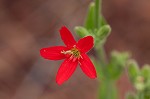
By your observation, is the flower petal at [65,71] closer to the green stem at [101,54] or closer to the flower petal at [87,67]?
the flower petal at [87,67]

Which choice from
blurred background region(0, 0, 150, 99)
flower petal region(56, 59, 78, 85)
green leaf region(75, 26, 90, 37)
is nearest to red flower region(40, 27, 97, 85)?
flower petal region(56, 59, 78, 85)

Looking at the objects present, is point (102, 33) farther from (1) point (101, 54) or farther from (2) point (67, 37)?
(1) point (101, 54)

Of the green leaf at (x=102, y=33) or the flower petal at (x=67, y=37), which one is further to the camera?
the green leaf at (x=102, y=33)

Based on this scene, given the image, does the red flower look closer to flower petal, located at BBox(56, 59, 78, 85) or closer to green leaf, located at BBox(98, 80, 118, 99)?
flower petal, located at BBox(56, 59, 78, 85)

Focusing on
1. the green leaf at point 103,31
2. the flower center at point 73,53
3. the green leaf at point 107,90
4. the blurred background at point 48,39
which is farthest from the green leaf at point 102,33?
the blurred background at point 48,39

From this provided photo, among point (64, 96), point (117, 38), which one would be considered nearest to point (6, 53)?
point (64, 96)

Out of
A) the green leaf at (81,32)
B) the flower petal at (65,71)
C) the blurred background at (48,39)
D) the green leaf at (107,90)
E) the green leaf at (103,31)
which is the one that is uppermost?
the blurred background at (48,39)

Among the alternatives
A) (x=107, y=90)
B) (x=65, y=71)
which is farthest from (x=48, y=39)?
(x=65, y=71)
